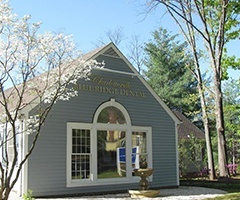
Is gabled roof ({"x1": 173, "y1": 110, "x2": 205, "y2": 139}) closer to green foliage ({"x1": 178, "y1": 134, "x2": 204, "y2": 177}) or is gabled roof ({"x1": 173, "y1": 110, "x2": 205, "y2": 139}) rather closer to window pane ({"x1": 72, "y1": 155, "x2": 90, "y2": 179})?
green foliage ({"x1": 178, "y1": 134, "x2": 204, "y2": 177})

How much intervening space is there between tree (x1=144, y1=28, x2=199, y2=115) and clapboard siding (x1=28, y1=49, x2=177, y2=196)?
23867mm

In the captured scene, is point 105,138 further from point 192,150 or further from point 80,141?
point 192,150

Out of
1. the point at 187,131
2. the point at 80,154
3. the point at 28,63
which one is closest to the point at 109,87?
the point at 80,154

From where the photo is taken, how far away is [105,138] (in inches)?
583

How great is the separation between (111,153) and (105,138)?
29.2 inches

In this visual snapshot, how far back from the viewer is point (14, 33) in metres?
9.63

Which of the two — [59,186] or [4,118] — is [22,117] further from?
[59,186]

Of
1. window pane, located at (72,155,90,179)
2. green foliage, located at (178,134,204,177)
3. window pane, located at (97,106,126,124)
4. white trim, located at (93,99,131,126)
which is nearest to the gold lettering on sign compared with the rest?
white trim, located at (93,99,131,126)

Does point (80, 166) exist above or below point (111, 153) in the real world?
below

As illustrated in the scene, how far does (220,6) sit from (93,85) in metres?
10.3

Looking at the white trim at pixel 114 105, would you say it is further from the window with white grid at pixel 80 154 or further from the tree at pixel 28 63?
the tree at pixel 28 63

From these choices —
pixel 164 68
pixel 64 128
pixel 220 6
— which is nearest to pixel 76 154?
pixel 64 128

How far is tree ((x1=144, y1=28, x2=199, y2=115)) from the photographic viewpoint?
40.9 m

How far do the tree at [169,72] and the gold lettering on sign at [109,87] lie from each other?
25009 millimetres
